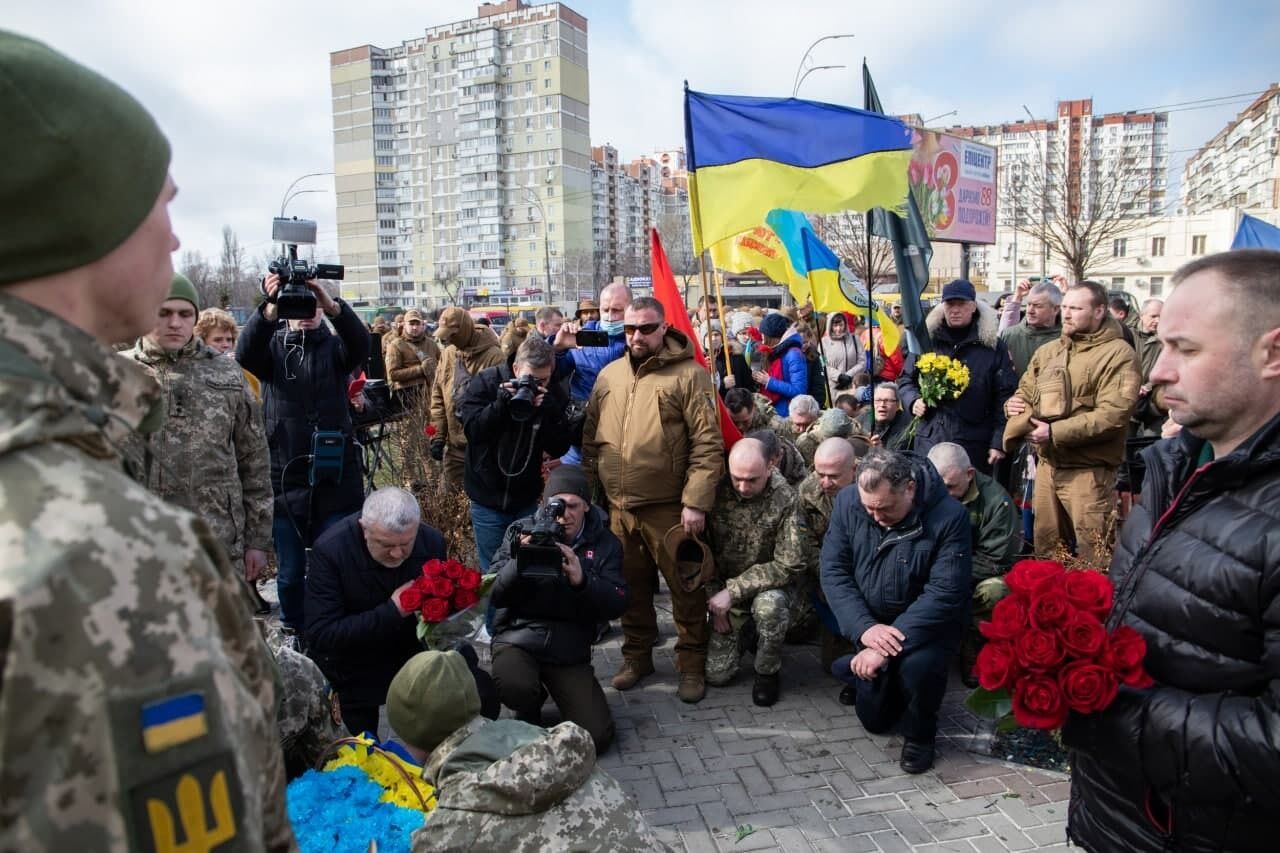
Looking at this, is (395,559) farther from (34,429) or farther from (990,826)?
(34,429)

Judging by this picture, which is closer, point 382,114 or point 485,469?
point 485,469

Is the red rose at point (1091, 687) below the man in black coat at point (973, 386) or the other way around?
below

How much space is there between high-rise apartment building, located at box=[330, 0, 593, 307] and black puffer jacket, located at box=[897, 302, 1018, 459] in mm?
82753

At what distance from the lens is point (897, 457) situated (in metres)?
4.07

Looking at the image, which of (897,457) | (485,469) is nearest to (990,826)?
(897,457)

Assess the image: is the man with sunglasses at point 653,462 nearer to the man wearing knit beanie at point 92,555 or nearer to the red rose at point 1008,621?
the red rose at point 1008,621

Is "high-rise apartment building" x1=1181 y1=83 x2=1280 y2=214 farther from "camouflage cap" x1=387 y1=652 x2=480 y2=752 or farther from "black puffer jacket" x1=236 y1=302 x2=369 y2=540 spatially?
"camouflage cap" x1=387 y1=652 x2=480 y2=752

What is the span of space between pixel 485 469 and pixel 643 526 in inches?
39.8

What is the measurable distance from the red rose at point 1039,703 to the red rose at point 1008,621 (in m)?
0.12

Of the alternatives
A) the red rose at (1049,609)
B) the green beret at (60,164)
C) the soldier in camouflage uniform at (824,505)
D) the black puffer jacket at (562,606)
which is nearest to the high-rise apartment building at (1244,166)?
the soldier in camouflage uniform at (824,505)

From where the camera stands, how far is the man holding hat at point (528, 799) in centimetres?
203

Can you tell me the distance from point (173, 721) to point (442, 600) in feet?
9.41

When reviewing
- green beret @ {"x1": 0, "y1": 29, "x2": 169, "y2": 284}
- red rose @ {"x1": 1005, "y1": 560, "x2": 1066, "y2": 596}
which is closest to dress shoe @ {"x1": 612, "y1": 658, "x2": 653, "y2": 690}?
red rose @ {"x1": 1005, "y1": 560, "x2": 1066, "y2": 596}

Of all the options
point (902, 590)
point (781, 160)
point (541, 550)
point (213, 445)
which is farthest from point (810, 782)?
point (781, 160)
